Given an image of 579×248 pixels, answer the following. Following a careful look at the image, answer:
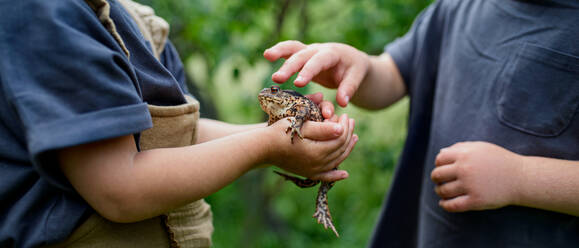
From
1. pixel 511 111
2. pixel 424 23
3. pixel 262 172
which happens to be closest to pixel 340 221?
pixel 262 172

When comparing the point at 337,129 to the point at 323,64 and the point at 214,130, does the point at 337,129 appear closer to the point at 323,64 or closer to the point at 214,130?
the point at 323,64

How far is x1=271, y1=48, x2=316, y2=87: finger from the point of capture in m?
1.45

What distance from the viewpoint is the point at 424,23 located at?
2.34m

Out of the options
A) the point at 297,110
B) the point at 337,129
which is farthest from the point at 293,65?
the point at 337,129

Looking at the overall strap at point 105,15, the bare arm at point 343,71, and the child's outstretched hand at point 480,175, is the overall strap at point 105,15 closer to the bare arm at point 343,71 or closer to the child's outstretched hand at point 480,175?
the bare arm at point 343,71

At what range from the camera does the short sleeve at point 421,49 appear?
2.26 metres

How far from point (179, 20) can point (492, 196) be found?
→ 2.72 meters

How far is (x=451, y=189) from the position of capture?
1.68 meters

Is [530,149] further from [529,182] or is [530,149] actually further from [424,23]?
[424,23]

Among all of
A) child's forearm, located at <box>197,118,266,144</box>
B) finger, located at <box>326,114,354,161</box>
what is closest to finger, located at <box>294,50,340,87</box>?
finger, located at <box>326,114,354,161</box>

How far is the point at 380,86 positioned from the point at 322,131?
0.94 metres

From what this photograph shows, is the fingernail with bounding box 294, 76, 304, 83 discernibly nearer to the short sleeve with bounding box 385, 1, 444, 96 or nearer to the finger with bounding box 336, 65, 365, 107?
the finger with bounding box 336, 65, 365, 107

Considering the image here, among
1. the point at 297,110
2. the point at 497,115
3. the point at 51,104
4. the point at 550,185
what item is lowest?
the point at 550,185

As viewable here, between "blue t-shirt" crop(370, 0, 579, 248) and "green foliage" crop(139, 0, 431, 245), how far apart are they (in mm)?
715
